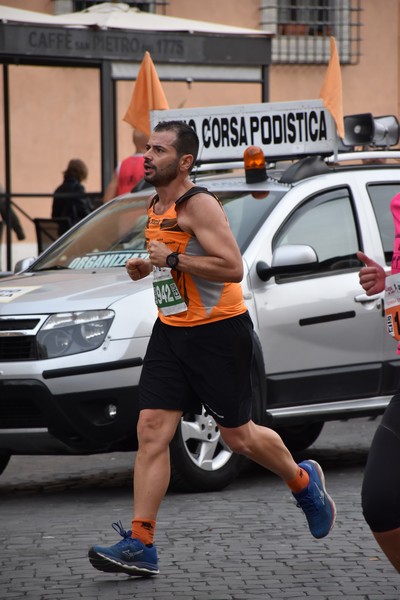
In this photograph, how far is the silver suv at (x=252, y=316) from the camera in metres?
7.19

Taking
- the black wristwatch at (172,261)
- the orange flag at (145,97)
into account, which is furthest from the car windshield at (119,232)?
the black wristwatch at (172,261)

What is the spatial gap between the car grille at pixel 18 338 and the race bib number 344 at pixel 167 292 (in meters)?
1.45

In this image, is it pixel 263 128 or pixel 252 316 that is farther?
pixel 263 128

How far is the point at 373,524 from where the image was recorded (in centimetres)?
455

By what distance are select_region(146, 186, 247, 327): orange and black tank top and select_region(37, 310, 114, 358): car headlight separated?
4.18 feet

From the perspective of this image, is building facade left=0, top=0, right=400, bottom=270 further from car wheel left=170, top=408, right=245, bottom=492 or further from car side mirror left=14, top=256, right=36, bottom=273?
car wheel left=170, top=408, right=245, bottom=492

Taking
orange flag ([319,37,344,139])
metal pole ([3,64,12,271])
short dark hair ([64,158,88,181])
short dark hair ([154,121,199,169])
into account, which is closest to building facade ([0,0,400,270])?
metal pole ([3,64,12,271])

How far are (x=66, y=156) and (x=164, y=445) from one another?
1711cm

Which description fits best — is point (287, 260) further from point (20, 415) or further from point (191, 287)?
point (191, 287)

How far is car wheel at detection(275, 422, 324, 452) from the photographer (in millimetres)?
9125

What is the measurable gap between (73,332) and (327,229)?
1.76 meters

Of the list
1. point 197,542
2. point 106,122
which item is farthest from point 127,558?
point 106,122

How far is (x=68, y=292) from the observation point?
7387 millimetres

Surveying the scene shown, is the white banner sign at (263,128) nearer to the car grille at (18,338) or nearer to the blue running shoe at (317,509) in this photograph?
the car grille at (18,338)
